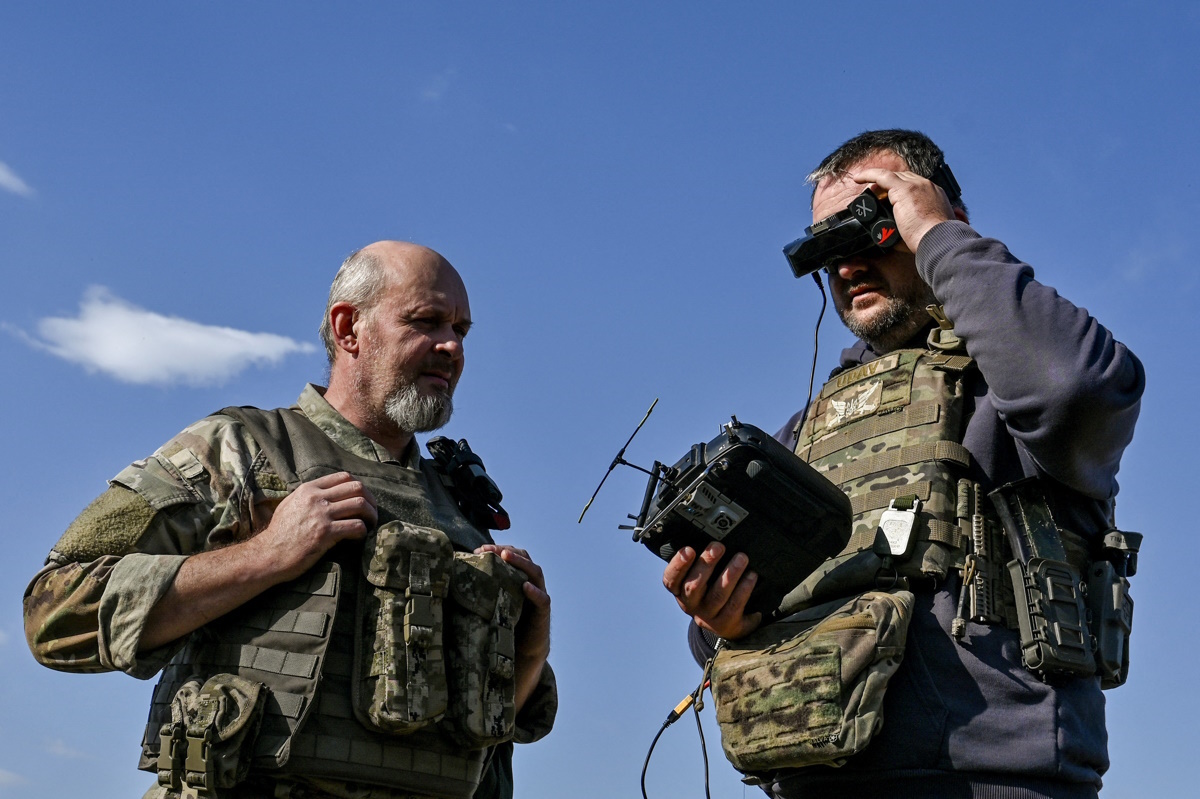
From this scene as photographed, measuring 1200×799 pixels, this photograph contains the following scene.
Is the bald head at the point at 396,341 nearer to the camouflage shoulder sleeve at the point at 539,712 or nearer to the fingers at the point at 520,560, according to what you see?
the fingers at the point at 520,560

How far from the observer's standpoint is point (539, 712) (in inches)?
179

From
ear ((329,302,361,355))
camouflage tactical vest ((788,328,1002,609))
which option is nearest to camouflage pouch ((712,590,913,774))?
camouflage tactical vest ((788,328,1002,609))

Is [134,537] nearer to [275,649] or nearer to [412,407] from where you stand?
[275,649]

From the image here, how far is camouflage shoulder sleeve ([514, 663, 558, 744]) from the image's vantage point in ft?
14.7

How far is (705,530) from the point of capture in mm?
4176

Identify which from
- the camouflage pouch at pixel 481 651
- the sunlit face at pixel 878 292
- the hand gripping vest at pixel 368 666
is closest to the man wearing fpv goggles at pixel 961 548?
the sunlit face at pixel 878 292

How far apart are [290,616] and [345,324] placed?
1.34m

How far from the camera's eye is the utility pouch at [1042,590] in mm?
3873

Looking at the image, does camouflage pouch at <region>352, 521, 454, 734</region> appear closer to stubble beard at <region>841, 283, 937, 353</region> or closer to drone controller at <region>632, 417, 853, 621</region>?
drone controller at <region>632, 417, 853, 621</region>

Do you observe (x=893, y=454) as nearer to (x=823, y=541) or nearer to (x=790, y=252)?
(x=823, y=541)

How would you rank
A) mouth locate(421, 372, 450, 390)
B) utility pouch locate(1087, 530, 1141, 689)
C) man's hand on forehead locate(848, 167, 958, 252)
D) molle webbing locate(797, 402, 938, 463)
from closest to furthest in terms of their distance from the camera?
utility pouch locate(1087, 530, 1141, 689)
molle webbing locate(797, 402, 938, 463)
man's hand on forehead locate(848, 167, 958, 252)
mouth locate(421, 372, 450, 390)

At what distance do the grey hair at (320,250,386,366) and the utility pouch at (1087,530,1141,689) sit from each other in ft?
8.94

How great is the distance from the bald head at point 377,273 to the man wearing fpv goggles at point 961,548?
1470mm

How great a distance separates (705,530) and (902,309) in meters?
1.27
